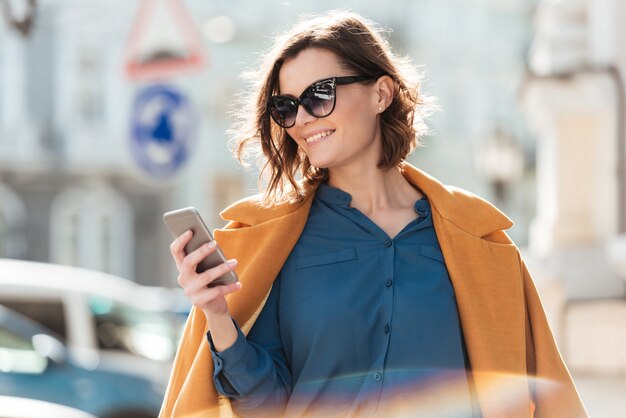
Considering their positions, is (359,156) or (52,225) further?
(52,225)

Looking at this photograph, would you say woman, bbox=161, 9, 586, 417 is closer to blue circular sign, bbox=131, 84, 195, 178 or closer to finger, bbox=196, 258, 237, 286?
finger, bbox=196, 258, 237, 286

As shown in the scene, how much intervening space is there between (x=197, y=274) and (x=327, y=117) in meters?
0.52

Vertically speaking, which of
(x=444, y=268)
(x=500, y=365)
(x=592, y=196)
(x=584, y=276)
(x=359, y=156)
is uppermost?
(x=359, y=156)

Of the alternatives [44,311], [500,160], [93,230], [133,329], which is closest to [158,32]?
[44,311]

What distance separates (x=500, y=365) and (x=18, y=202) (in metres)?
30.0

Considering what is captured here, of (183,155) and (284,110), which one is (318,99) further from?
(183,155)

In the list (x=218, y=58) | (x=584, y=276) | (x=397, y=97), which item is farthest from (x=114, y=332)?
(x=218, y=58)

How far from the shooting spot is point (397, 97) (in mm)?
3047

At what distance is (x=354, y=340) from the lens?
8.96 feet

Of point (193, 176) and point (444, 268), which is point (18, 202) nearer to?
point (193, 176)

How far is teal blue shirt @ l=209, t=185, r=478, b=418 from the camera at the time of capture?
8.89ft

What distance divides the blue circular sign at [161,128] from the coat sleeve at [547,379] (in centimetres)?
723

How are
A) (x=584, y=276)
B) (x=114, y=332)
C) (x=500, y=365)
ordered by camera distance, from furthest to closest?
(x=584, y=276)
(x=114, y=332)
(x=500, y=365)

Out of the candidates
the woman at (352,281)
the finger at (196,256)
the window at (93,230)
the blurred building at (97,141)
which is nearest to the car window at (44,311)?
the woman at (352,281)
